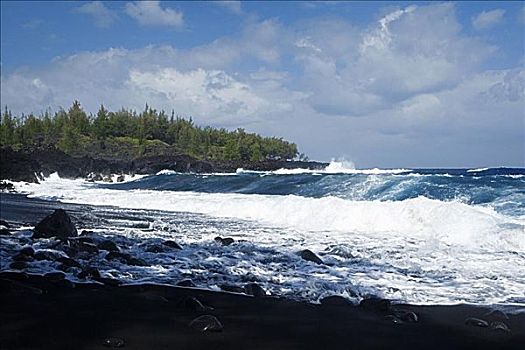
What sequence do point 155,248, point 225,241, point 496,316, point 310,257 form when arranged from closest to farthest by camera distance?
point 496,316, point 310,257, point 155,248, point 225,241

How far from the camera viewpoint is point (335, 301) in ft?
23.9

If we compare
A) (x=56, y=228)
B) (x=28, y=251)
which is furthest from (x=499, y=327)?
(x=56, y=228)

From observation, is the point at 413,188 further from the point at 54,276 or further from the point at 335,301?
the point at 54,276

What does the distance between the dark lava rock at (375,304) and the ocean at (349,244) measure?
0.50m

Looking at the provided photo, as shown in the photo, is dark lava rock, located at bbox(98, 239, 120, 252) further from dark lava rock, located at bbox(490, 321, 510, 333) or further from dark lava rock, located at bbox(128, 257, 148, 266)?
dark lava rock, located at bbox(490, 321, 510, 333)

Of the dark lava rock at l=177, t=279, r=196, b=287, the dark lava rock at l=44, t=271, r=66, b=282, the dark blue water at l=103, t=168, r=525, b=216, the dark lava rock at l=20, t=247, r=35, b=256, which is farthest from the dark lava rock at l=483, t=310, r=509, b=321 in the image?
the dark blue water at l=103, t=168, r=525, b=216

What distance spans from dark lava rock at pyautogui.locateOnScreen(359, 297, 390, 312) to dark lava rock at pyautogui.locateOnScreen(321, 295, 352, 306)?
207mm

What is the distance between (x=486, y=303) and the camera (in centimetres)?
740

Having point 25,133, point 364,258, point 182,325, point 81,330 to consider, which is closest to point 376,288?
point 364,258

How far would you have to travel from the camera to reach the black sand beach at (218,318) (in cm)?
532

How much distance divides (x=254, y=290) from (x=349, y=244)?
568 centimetres

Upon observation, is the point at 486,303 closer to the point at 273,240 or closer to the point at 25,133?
the point at 273,240

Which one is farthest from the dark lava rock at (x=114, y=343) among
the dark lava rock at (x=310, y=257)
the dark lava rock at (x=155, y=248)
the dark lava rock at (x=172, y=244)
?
the dark lava rock at (x=172, y=244)

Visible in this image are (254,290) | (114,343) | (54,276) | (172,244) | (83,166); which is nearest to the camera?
(114,343)
